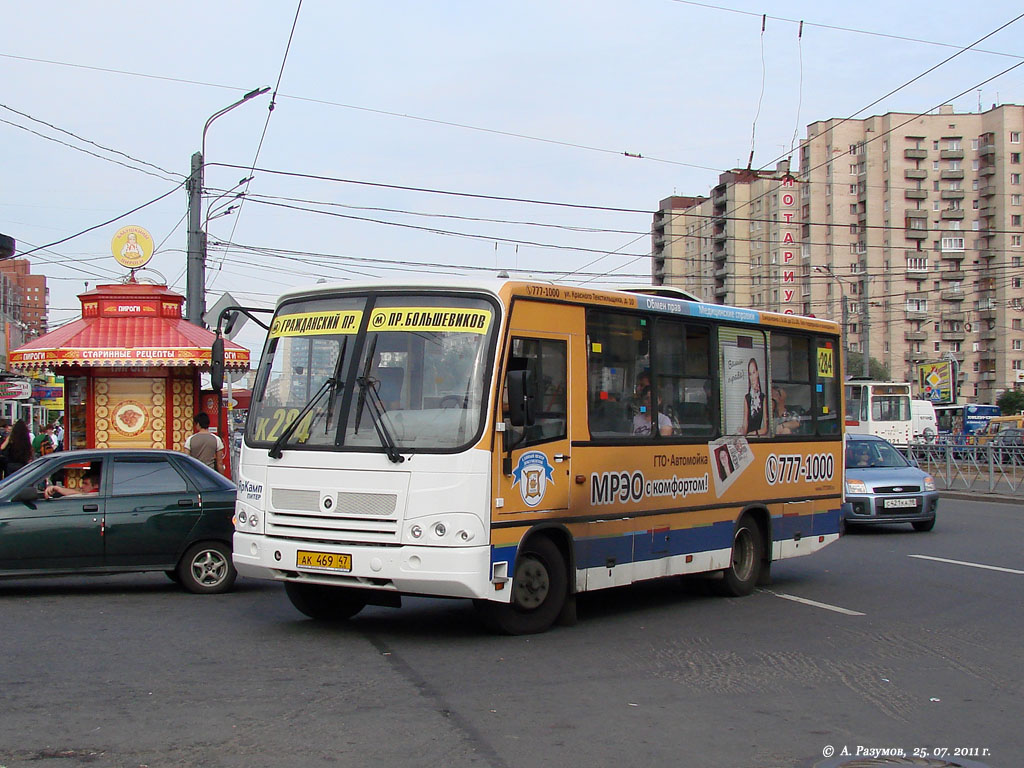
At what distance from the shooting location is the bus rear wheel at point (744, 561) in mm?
11664

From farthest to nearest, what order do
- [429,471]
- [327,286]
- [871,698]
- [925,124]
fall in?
[925,124] < [327,286] < [429,471] < [871,698]

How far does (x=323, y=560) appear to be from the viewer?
8.59 metres

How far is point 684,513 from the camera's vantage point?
1084cm

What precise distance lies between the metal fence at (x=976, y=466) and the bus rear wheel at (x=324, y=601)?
66.8 feet

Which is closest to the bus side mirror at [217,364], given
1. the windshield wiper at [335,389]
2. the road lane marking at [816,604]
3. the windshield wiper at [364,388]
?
the windshield wiper at [335,389]

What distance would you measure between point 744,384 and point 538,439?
11.7ft

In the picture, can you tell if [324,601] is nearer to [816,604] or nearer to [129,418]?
[816,604]

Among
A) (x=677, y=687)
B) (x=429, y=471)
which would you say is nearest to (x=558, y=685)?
(x=677, y=687)

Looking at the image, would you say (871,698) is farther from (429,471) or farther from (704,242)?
(704,242)

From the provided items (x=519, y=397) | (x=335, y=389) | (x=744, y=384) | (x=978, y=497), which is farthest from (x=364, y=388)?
(x=978, y=497)

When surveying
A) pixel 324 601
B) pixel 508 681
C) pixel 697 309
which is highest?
pixel 697 309

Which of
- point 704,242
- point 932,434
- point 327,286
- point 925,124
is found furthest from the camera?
point 704,242

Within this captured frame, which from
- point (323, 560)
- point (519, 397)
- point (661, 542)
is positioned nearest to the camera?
point (519, 397)

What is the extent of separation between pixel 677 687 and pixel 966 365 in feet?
327
